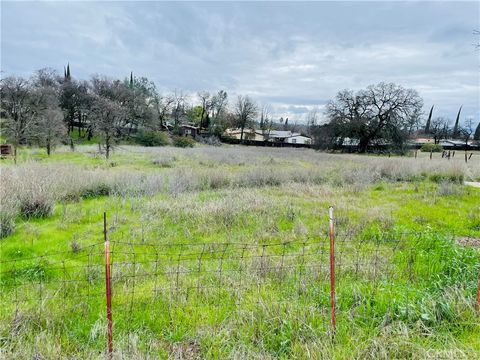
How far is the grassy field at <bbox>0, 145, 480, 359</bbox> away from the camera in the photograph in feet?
9.70

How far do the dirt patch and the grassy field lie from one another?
8 centimetres

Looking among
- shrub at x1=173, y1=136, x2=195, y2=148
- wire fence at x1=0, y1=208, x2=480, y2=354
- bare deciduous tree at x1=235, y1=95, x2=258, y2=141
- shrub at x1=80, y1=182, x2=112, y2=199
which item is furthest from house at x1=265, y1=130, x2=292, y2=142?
wire fence at x1=0, y1=208, x2=480, y2=354

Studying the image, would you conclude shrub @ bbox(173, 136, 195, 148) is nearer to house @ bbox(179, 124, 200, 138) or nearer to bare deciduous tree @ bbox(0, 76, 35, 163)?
house @ bbox(179, 124, 200, 138)

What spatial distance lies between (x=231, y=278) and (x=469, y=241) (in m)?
5.23

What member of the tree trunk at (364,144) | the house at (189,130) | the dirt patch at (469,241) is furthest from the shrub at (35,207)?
the house at (189,130)

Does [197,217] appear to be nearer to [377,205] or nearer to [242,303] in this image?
[242,303]

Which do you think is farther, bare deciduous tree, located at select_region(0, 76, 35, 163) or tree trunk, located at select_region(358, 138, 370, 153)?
tree trunk, located at select_region(358, 138, 370, 153)

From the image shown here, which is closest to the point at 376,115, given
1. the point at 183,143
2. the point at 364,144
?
the point at 364,144

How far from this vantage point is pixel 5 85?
3070 cm

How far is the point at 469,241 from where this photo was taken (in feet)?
20.4

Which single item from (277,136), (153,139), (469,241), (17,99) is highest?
(17,99)

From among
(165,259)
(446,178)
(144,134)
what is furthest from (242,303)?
(144,134)

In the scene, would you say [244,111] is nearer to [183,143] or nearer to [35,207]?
[183,143]

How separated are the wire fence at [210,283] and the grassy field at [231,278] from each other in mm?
22
